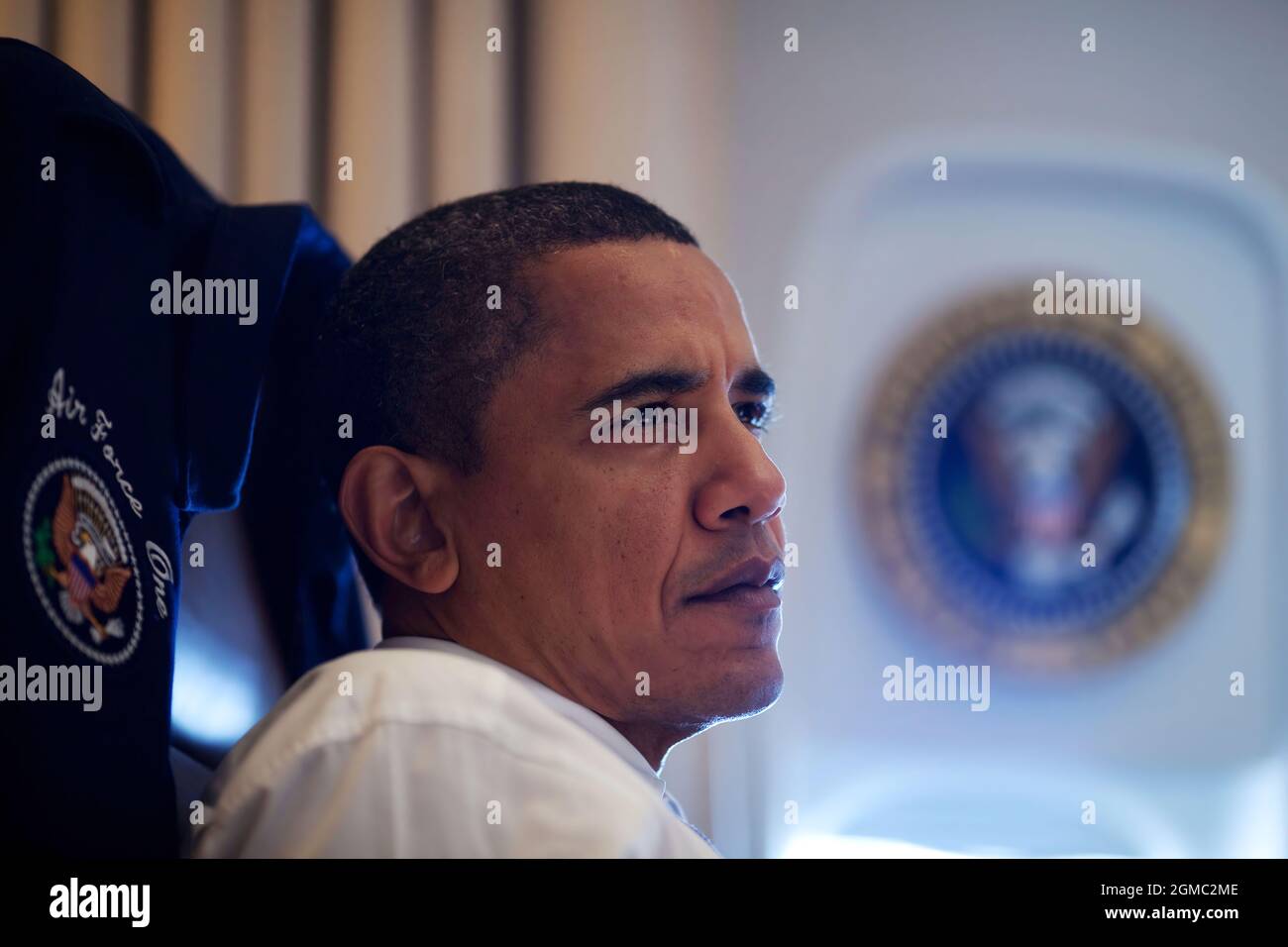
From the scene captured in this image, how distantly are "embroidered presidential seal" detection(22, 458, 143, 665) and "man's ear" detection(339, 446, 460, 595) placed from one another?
0.19 metres

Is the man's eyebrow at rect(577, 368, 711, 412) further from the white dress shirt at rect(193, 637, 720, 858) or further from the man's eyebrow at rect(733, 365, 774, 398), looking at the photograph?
the white dress shirt at rect(193, 637, 720, 858)

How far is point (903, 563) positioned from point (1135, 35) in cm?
69

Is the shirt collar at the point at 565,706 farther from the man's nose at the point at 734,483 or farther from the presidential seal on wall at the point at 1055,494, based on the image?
the presidential seal on wall at the point at 1055,494

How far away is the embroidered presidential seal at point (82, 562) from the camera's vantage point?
576mm

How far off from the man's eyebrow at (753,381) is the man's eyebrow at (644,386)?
69 millimetres

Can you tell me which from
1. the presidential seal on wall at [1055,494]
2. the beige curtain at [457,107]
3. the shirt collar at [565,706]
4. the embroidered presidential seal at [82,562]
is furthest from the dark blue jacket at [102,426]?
the presidential seal on wall at [1055,494]

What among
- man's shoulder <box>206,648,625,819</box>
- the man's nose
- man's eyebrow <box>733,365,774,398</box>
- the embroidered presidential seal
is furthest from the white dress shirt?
man's eyebrow <box>733,365,774,398</box>

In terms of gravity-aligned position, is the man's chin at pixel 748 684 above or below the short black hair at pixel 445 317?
below

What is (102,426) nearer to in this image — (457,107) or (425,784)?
(425,784)

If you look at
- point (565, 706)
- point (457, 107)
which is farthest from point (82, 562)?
point (457, 107)

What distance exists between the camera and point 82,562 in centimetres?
61

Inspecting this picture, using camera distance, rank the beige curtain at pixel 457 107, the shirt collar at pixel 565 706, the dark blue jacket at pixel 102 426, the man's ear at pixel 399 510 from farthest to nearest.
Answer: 1. the beige curtain at pixel 457 107
2. the man's ear at pixel 399 510
3. the shirt collar at pixel 565 706
4. the dark blue jacket at pixel 102 426
